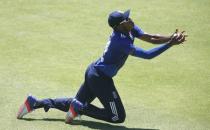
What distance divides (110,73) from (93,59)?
3747 mm

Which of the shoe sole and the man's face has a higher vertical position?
the man's face

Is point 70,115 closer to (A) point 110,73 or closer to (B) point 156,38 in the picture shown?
(A) point 110,73

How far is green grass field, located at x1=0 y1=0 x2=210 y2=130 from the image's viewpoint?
10.3 m

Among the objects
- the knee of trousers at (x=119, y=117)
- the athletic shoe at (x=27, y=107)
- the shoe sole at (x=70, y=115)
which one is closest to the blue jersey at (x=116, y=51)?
the knee of trousers at (x=119, y=117)

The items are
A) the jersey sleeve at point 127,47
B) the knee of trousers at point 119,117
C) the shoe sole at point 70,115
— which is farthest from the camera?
the shoe sole at point 70,115

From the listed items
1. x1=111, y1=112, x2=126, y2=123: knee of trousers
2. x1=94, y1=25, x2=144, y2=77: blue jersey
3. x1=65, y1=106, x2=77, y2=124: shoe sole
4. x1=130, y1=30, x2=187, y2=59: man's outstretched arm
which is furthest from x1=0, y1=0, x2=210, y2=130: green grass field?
x1=130, y1=30, x2=187, y2=59: man's outstretched arm

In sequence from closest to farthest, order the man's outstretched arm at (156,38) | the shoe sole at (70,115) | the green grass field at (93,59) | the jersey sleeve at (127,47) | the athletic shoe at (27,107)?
the jersey sleeve at (127,47) → the man's outstretched arm at (156,38) → the shoe sole at (70,115) → the athletic shoe at (27,107) → the green grass field at (93,59)

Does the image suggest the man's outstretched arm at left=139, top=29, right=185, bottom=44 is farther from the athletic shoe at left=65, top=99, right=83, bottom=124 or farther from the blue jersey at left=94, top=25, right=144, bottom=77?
the athletic shoe at left=65, top=99, right=83, bottom=124

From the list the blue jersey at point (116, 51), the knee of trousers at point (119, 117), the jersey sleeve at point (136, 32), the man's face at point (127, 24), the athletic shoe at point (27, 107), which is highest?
the man's face at point (127, 24)

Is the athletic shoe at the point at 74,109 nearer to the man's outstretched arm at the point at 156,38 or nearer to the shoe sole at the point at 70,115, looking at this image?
the shoe sole at the point at 70,115

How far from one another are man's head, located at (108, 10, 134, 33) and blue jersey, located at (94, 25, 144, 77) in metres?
0.10

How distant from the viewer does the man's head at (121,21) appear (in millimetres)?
9359

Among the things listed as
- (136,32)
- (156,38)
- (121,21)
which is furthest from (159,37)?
(121,21)

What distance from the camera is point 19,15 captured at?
1627 centimetres
